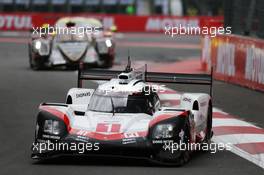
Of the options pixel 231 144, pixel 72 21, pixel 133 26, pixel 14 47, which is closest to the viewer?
pixel 231 144

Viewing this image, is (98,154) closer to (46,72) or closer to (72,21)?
(46,72)

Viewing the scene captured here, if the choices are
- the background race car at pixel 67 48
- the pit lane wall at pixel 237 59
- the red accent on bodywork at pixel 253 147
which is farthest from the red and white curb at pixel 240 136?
the background race car at pixel 67 48

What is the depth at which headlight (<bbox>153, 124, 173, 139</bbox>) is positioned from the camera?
1111 centimetres

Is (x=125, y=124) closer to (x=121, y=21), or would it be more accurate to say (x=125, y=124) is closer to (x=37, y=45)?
(x=37, y=45)

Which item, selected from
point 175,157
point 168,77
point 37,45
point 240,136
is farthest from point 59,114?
point 37,45

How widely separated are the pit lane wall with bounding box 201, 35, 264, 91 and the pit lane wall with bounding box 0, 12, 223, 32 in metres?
25.4

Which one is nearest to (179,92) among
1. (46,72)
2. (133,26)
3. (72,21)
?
(46,72)

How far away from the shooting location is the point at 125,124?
11422 mm

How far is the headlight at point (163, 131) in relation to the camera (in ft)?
36.4

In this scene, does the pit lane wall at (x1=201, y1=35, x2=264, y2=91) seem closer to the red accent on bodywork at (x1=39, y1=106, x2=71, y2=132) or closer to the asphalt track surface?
the asphalt track surface

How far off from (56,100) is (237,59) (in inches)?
216

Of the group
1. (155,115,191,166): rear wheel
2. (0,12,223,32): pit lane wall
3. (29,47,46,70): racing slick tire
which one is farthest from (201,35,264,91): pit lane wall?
(0,12,223,32): pit lane wall

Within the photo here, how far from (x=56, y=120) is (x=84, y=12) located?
43817 mm

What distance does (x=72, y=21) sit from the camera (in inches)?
1075
